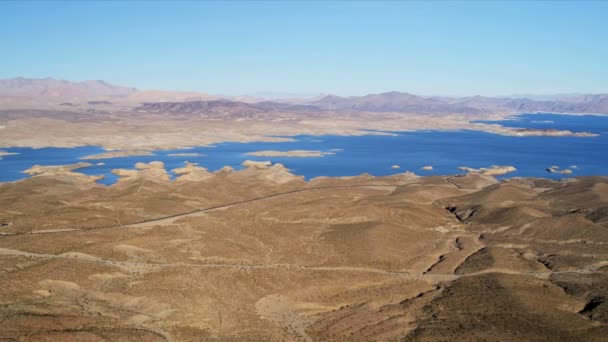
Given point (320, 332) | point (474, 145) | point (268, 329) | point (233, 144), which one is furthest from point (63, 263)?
point (474, 145)

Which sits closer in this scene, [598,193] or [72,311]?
[72,311]

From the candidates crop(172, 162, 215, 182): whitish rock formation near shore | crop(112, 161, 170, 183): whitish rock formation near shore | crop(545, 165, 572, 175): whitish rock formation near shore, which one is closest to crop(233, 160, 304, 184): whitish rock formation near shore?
crop(172, 162, 215, 182): whitish rock formation near shore

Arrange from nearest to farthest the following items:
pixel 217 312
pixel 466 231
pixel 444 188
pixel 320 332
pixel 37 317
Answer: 1. pixel 37 317
2. pixel 320 332
3. pixel 217 312
4. pixel 466 231
5. pixel 444 188

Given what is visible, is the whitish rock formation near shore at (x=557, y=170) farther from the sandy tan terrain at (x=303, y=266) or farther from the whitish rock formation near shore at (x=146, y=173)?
the whitish rock formation near shore at (x=146, y=173)

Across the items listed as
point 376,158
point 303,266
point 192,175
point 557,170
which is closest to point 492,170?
point 557,170

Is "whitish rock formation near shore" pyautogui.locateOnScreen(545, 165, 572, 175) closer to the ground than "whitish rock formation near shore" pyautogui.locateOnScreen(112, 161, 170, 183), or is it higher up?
higher up

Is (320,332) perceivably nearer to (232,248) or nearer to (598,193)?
(232,248)

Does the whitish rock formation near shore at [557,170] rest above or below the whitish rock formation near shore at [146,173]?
above

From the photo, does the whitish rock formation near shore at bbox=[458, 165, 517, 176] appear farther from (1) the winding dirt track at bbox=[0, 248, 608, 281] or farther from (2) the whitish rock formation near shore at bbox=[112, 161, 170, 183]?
(1) the winding dirt track at bbox=[0, 248, 608, 281]

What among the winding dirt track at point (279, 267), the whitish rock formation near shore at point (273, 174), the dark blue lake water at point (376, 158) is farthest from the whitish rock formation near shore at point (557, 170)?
the winding dirt track at point (279, 267)
